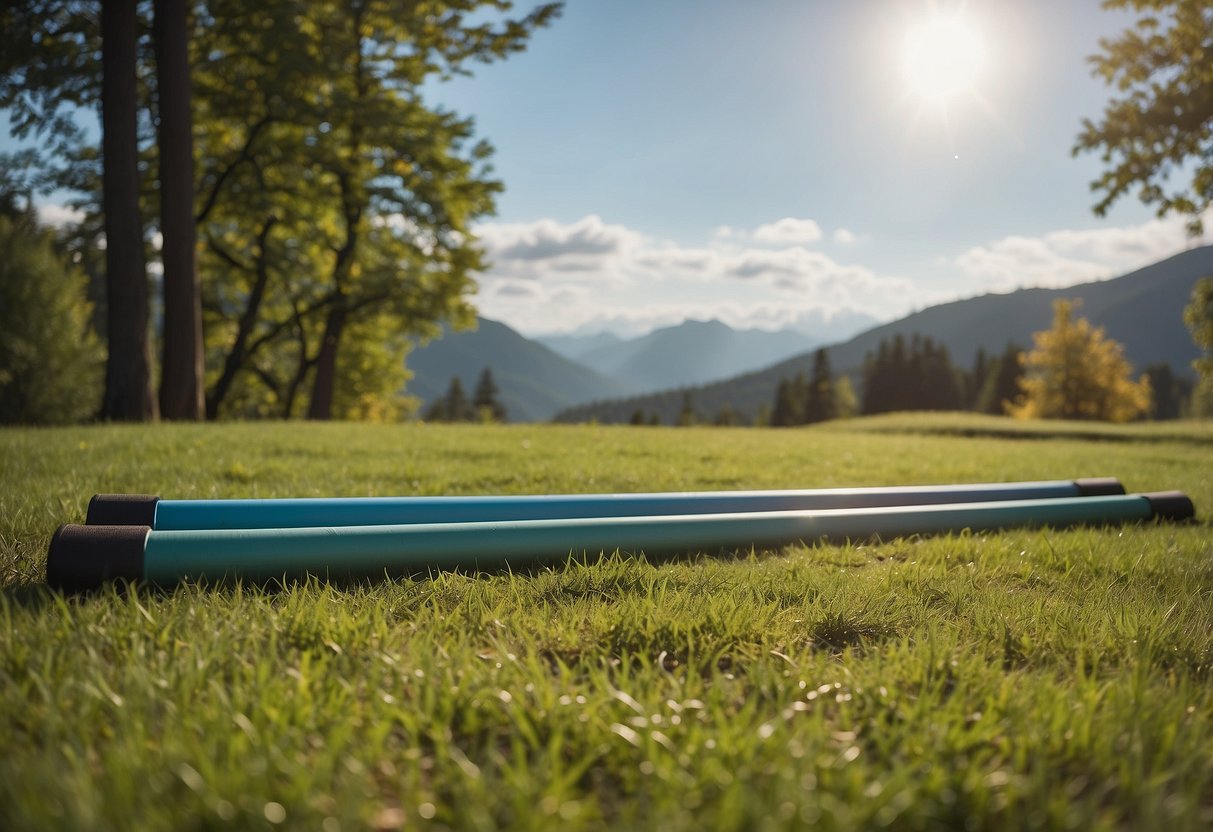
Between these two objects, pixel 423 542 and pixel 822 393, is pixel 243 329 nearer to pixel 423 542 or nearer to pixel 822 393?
pixel 423 542

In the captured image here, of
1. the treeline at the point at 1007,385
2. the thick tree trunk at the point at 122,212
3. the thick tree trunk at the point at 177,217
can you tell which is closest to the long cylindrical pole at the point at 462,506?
the thick tree trunk at the point at 122,212

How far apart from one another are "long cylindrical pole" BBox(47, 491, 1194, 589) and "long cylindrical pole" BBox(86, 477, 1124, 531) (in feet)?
1.28

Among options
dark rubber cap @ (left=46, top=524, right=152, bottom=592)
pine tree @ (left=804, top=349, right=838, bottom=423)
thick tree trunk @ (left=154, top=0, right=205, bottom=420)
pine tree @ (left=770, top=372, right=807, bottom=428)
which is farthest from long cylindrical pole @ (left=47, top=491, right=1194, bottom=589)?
pine tree @ (left=770, top=372, right=807, bottom=428)

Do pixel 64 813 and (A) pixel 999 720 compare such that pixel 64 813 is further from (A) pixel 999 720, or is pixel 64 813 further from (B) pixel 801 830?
(A) pixel 999 720

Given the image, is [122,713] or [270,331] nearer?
[122,713]

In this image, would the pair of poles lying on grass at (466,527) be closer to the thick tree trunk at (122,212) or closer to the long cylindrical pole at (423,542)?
the long cylindrical pole at (423,542)

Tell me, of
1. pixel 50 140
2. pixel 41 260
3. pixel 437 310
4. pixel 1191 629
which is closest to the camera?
pixel 1191 629

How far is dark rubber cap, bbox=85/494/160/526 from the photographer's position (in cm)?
319

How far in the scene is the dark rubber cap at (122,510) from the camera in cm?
319

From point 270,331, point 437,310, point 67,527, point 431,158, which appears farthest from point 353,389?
point 67,527

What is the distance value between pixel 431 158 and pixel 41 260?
2551 cm

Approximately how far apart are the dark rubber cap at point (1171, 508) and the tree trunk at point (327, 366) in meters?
19.9

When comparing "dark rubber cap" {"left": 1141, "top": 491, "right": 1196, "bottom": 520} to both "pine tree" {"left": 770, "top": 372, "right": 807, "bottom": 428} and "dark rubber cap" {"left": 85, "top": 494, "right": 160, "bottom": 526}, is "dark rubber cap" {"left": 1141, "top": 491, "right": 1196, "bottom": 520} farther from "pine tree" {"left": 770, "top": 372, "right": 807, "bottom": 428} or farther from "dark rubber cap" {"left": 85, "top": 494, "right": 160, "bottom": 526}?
"pine tree" {"left": 770, "top": 372, "right": 807, "bottom": 428}

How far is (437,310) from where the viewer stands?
2072cm
